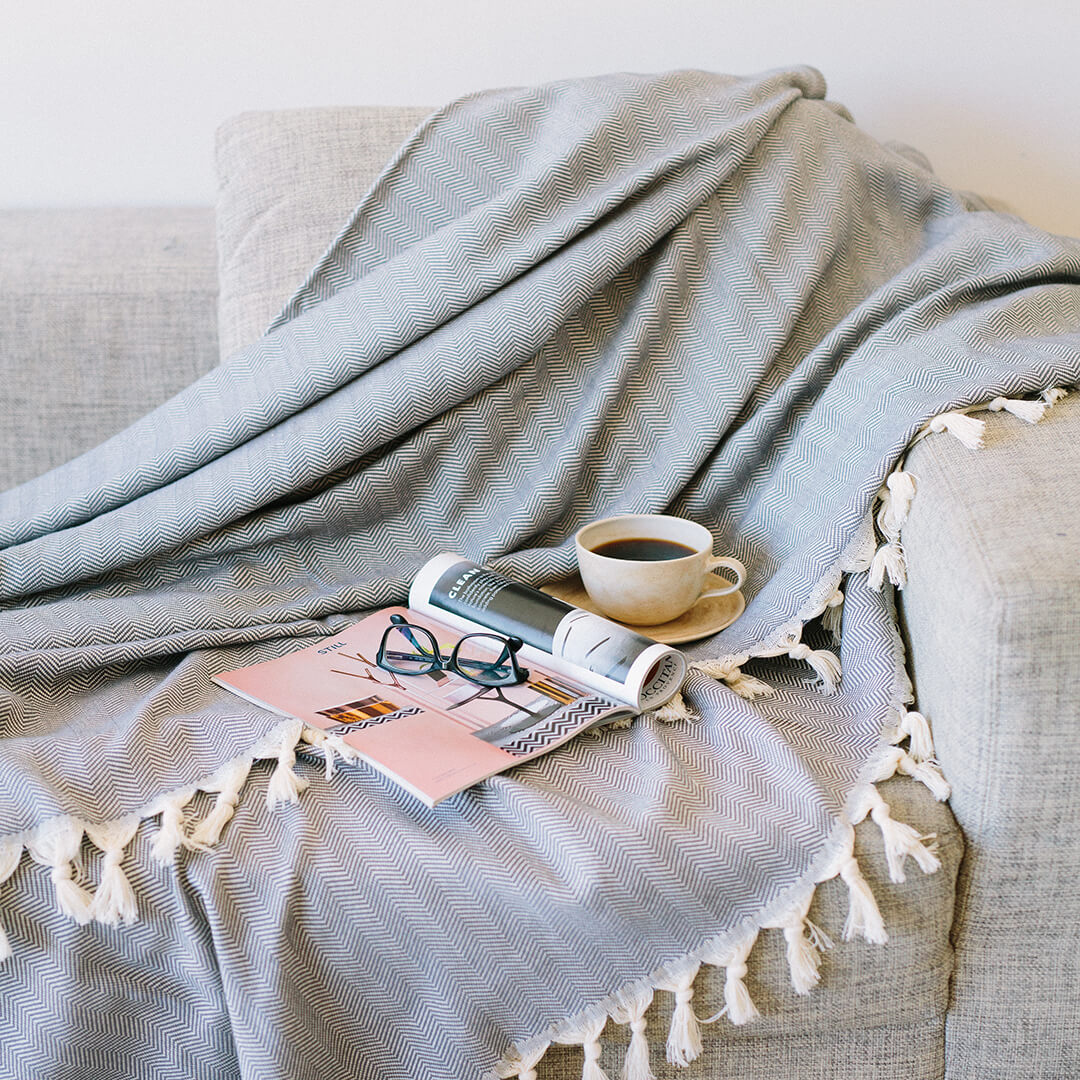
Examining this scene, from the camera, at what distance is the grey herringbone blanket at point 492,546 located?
2.36ft

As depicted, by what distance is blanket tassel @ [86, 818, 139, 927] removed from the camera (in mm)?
697

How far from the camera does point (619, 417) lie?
1.14m

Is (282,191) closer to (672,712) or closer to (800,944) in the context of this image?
(672,712)

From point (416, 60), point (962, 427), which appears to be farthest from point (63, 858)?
point (416, 60)

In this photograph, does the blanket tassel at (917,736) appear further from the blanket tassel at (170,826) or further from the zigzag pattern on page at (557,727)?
the blanket tassel at (170,826)

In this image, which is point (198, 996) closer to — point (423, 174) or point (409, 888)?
point (409, 888)

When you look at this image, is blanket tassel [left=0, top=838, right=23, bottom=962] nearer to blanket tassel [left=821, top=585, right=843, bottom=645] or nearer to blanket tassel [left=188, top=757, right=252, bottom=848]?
blanket tassel [left=188, top=757, right=252, bottom=848]

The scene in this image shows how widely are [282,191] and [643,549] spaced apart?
68 cm

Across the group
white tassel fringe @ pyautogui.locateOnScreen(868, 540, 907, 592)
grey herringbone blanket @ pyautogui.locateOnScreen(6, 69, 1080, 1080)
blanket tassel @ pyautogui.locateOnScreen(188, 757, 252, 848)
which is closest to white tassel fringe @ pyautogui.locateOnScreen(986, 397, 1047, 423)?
grey herringbone blanket @ pyautogui.locateOnScreen(6, 69, 1080, 1080)

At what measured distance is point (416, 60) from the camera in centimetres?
152

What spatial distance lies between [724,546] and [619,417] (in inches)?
6.9

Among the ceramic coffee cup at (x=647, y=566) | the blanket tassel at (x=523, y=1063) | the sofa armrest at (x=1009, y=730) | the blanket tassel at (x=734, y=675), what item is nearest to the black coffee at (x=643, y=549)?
the ceramic coffee cup at (x=647, y=566)

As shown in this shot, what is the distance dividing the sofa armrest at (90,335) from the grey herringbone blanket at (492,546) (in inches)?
8.8

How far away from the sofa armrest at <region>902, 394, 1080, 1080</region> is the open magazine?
0.22 metres
